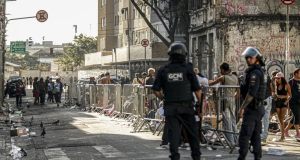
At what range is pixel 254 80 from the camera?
845 centimetres

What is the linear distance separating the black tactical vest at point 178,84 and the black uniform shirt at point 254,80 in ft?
3.44

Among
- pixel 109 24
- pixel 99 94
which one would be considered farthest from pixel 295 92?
pixel 109 24

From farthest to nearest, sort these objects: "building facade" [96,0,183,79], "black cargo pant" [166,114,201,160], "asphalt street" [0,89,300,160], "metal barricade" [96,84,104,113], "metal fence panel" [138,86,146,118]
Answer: "building facade" [96,0,183,79] → "metal barricade" [96,84,104,113] → "metal fence panel" [138,86,146,118] → "asphalt street" [0,89,300,160] → "black cargo pant" [166,114,201,160]

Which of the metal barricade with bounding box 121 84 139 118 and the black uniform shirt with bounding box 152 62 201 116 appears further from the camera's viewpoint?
the metal barricade with bounding box 121 84 139 118

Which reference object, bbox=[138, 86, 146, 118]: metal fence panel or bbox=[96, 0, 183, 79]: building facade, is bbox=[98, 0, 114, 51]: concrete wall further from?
bbox=[138, 86, 146, 118]: metal fence panel

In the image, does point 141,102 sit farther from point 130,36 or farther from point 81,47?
point 81,47

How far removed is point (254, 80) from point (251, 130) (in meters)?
0.77

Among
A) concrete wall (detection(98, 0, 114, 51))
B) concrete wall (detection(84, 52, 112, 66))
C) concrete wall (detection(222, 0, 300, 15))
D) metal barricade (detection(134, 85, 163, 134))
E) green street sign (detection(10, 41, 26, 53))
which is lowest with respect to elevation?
→ metal barricade (detection(134, 85, 163, 134))

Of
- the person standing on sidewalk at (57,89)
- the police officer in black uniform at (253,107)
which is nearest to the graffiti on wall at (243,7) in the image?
the person standing on sidewalk at (57,89)

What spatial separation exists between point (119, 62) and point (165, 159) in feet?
140

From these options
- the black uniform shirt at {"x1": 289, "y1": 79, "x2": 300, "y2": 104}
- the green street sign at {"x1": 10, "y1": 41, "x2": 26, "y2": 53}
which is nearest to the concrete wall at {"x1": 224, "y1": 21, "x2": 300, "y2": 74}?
the black uniform shirt at {"x1": 289, "y1": 79, "x2": 300, "y2": 104}

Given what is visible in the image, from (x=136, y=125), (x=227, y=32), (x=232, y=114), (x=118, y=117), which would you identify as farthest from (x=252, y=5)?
(x=232, y=114)

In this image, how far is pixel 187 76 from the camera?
802 cm

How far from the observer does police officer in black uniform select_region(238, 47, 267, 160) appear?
8.38m
